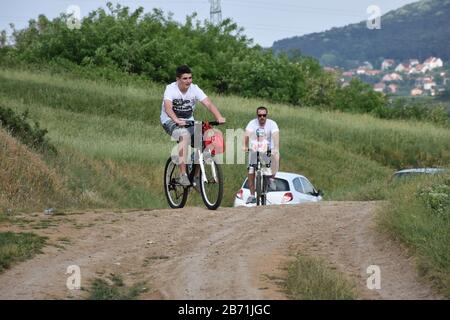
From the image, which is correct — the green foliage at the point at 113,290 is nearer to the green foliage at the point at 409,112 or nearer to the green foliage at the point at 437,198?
the green foliage at the point at 437,198

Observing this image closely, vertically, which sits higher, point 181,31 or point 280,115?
point 181,31

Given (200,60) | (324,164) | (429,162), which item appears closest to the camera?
(324,164)

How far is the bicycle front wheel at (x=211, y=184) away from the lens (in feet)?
48.4

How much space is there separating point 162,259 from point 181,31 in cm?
7360

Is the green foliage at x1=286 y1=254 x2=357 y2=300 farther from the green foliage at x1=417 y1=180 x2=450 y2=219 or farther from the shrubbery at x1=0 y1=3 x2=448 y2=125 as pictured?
the shrubbery at x1=0 y1=3 x2=448 y2=125

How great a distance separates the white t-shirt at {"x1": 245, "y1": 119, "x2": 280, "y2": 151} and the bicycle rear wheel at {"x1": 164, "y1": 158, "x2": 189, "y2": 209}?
102 inches

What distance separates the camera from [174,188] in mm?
16000

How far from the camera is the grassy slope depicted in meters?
32.3

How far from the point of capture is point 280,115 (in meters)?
52.9

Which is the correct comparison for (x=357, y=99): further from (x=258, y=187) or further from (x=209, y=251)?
(x=209, y=251)

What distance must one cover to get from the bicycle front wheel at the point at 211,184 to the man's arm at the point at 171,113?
792 mm

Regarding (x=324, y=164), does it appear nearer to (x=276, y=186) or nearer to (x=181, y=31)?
(x=276, y=186)

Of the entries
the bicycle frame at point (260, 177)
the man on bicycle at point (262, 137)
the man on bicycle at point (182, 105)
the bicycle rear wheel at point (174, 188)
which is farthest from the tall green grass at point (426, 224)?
the bicycle frame at point (260, 177)

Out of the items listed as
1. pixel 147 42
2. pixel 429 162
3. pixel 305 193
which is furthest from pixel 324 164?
pixel 147 42
